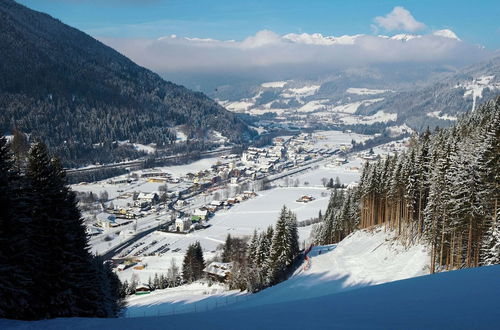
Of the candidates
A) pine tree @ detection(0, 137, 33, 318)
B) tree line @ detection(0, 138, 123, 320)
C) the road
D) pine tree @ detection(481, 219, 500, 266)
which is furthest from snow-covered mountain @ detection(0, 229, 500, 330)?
the road

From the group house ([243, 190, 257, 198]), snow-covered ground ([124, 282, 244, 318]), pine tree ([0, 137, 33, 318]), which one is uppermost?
pine tree ([0, 137, 33, 318])

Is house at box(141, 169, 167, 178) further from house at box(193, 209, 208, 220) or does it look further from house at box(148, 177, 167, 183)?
house at box(193, 209, 208, 220)

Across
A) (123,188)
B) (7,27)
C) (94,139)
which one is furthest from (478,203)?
(7,27)

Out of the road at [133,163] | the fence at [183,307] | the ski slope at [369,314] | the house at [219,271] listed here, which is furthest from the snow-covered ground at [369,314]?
the road at [133,163]

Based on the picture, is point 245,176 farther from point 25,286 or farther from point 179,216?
point 25,286

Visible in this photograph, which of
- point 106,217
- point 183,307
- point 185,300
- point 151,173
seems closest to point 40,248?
point 183,307

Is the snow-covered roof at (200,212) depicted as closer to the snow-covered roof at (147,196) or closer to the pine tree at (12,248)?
the snow-covered roof at (147,196)
